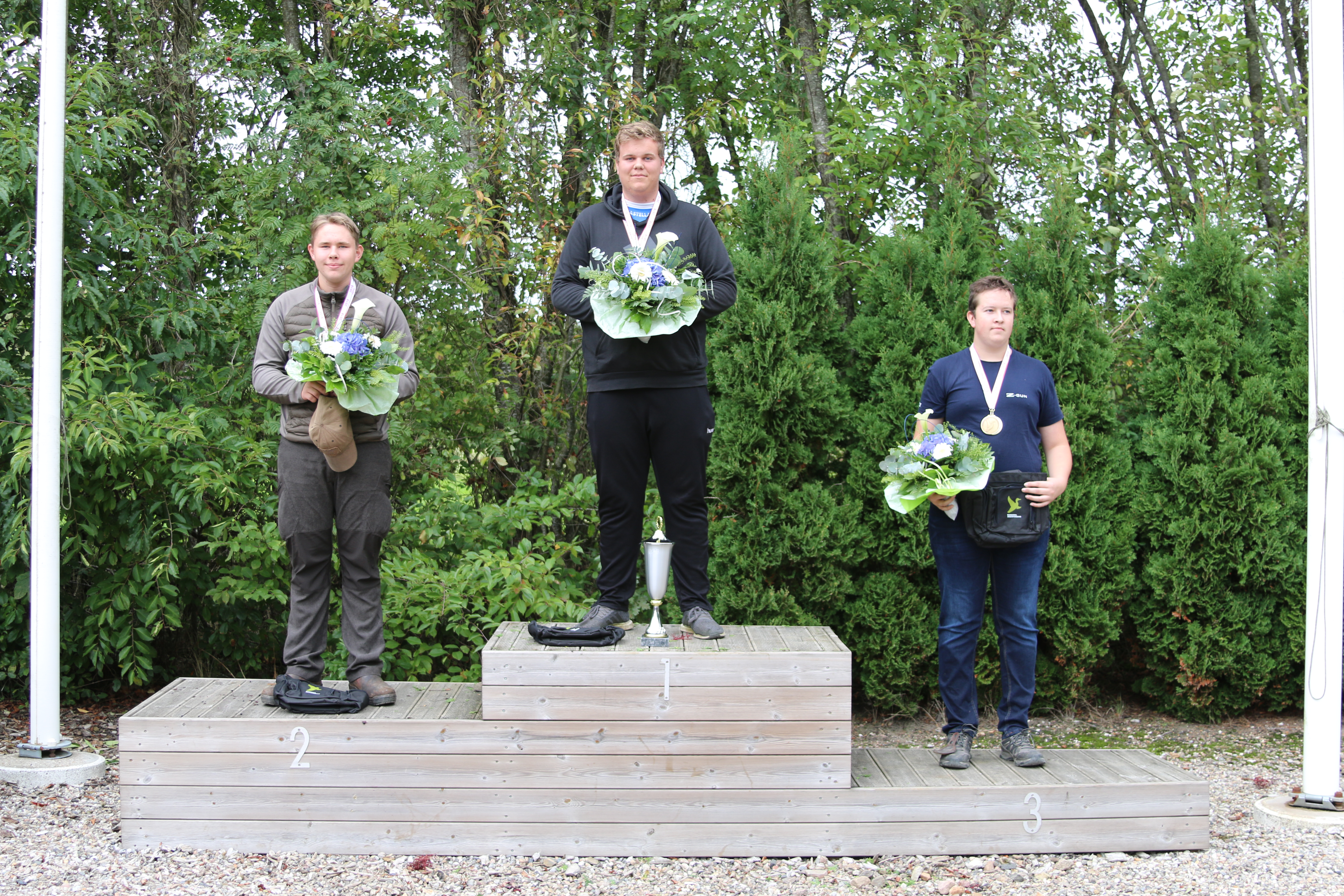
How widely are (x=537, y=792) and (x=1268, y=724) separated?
11.9ft

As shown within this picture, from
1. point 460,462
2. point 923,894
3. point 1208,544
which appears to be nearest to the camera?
point 923,894

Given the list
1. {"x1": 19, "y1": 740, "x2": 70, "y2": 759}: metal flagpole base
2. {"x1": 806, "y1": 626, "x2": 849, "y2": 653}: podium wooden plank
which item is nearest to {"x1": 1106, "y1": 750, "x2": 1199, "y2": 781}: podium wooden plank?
{"x1": 806, "y1": 626, "x2": 849, "y2": 653}: podium wooden plank

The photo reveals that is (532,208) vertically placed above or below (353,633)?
above

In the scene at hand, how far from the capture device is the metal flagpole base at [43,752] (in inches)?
152

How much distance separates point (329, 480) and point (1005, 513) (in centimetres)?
222

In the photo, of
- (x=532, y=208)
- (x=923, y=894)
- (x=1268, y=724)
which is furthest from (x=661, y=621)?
(x=1268, y=724)

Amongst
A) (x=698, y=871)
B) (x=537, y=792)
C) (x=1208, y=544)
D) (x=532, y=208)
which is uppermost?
(x=532, y=208)

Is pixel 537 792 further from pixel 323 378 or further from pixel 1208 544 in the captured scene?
pixel 1208 544

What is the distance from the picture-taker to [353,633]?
3.46 m

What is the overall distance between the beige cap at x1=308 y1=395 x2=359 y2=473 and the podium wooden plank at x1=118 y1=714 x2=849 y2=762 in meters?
0.87

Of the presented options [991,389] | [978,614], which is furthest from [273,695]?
[991,389]

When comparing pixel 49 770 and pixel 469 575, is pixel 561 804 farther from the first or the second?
pixel 49 770

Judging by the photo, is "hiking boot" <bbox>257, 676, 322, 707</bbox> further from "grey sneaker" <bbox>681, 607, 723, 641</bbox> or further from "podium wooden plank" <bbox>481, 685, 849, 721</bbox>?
"grey sneaker" <bbox>681, 607, 723, 641</bbox>

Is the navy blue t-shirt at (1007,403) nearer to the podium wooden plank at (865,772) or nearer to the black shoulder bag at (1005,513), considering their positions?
the black shoulder bag at (1005,513)
